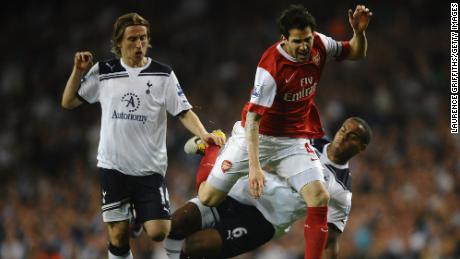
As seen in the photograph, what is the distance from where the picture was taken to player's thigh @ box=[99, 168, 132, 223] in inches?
273

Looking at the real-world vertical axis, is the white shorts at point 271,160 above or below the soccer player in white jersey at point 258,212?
above

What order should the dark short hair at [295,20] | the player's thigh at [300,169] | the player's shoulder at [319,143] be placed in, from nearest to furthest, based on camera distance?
the dark short hair at [295,20]
the player's thigh at [300,169]
the player's shoulder at [319,143]

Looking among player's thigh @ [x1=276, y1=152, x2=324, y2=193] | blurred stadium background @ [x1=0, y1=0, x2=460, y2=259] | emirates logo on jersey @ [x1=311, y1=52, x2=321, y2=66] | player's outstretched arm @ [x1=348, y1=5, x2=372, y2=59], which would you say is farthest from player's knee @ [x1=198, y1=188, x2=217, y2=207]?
blurred stadium background @ [x1=0, y1=0, x2=460, y2=259]

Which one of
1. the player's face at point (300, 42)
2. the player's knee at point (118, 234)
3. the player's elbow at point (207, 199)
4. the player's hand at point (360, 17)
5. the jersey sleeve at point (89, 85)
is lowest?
the player's knee at point (118, 234)

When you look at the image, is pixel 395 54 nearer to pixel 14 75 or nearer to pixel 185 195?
pixel 185 195

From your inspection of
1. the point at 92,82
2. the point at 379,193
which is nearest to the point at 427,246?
the point at 379,193

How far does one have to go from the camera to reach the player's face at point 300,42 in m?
6.48

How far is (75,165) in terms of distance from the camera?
639 inches

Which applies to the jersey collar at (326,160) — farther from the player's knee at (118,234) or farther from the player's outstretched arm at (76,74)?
the player's outstretched arm at (76,74)

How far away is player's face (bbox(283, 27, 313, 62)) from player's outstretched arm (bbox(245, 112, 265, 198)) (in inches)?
22.0

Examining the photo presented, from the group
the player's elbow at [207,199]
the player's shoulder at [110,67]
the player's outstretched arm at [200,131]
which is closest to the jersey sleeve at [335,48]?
the player's outstretched arm at [200,131]

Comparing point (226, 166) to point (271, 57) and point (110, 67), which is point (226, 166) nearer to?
point (271, 57)

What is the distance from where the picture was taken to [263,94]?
6.55 metres

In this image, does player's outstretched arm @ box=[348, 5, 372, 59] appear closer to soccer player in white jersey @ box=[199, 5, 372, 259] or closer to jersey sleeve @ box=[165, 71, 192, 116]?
soccer player in white jersey @ box=[199, 5, 372, 259]
